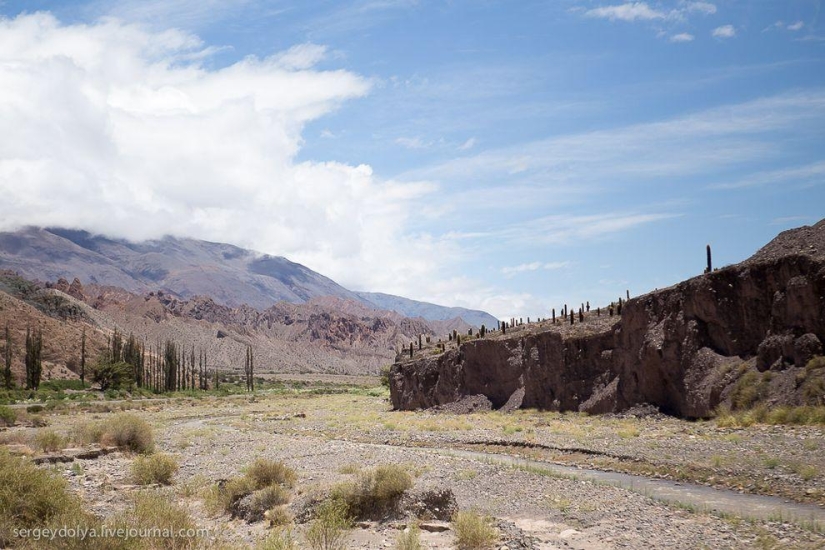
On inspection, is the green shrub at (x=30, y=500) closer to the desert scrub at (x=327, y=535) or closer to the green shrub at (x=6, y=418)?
the desert scrub at (x=327, y=535)

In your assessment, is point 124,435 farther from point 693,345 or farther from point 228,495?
point 693,345

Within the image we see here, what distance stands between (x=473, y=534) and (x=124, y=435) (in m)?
21.6

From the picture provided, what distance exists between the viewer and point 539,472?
2194cm

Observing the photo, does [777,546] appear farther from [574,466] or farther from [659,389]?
[659,389]

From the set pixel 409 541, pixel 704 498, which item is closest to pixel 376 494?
pixel 409 541

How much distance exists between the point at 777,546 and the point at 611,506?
445 cm

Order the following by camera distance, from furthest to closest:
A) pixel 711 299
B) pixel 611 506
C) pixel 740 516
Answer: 1. pixel 711 299
2. pixel 611 506
3. pixel 740 516

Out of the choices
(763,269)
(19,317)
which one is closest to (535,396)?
(763,269)

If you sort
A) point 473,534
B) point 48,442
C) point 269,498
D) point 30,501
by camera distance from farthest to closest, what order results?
point 48,442
point 269,498
point 30,501
point 473,534

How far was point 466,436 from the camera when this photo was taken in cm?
3434

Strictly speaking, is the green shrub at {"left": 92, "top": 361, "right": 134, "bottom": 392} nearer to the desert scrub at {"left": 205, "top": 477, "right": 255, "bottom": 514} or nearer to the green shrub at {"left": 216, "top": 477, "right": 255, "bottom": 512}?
the desert scrub at {"left": 205, "top": 477, "right": 255, "bottom": 514}

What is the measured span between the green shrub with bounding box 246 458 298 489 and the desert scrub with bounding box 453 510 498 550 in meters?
7.06

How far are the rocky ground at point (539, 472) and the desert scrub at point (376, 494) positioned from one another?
659 millimetres

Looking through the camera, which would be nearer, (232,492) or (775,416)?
(232,492)
